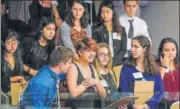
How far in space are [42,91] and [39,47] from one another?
1.50 meters

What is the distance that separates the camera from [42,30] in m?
8.18

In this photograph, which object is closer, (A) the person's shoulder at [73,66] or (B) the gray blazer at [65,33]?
(A) the person's shoulder at [73,66]

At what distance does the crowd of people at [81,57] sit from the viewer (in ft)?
23.0

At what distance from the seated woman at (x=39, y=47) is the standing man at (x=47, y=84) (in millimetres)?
1041

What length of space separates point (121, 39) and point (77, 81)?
125cm

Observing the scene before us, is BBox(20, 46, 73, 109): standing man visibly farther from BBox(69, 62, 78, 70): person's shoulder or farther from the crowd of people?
BBox(69, 62, 78, 70): person's shoulder

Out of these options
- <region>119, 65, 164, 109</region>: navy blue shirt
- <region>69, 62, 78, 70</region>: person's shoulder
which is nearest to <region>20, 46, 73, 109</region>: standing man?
<region>69, 62, 78, 70</region>: person's shoulder

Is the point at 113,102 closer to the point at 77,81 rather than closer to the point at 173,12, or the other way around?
the point at 77,81

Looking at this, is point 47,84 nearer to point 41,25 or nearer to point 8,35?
point 8,35

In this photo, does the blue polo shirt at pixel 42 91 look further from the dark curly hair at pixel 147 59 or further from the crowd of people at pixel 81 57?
the dark curly hair at pixel 147 59

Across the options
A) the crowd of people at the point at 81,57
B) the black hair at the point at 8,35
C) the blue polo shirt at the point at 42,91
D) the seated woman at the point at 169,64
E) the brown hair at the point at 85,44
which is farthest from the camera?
the seated woman at the point at 169,64

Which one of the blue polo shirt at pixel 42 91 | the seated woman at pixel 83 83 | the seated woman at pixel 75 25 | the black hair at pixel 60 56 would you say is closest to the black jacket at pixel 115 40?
the seated woman at pixel 75 25

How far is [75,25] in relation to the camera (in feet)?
27.1

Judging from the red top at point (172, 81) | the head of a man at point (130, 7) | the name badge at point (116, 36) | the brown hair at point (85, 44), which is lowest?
the red top at point (172, 81)
